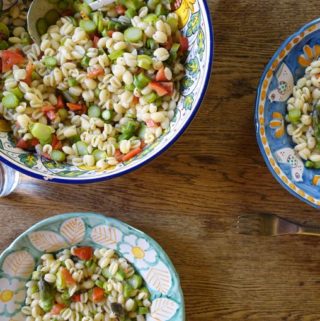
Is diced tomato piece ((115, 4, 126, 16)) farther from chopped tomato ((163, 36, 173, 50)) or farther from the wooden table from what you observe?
the wooden table

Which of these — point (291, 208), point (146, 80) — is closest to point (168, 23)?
point (146, 80)

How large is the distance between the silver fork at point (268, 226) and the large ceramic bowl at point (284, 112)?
0.10m

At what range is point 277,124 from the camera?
47.9 inches

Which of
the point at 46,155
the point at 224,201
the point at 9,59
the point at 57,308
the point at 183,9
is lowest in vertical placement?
the point at 57,308

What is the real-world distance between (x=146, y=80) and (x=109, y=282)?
52cm

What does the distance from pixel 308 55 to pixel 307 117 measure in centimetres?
16

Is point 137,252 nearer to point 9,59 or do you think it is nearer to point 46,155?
point 46,155

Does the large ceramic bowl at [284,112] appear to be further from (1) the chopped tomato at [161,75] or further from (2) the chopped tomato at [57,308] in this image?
(2) the chopped tomato at [57,308]

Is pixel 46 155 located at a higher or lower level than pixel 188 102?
lower

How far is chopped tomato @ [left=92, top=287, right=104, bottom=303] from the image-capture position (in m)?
1.24

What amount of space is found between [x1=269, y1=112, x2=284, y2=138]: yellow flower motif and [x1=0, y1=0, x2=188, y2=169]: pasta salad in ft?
0.85

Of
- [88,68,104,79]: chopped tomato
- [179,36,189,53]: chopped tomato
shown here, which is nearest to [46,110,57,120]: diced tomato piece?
[88,68,104,79]: chopped tomato

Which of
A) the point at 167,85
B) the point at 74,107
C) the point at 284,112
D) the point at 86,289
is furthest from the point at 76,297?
the point at 284,112

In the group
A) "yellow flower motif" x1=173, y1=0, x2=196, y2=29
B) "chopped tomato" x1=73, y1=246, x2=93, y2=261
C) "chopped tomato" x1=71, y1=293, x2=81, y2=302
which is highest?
"yellow flower motif" x1=173, y1=0, x2=196, y2=29
